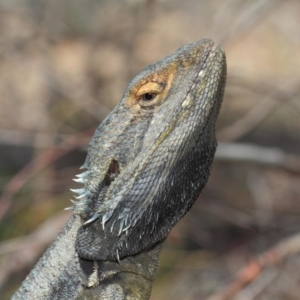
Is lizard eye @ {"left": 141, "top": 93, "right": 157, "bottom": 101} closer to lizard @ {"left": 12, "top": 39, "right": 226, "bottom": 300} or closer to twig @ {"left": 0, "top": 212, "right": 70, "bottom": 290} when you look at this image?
lizard @ {"left": 12, "top": 39, "right": 226, "bottom": 300}

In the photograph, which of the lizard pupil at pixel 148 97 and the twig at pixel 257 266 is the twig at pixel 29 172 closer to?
the twig at pixel 257 266

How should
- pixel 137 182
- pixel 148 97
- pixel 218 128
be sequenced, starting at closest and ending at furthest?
pixel 137 182, pixel 148 97, pixel 218 128

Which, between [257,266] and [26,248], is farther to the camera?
[26,248]

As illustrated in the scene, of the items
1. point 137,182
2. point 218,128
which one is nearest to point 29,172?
point 137,182

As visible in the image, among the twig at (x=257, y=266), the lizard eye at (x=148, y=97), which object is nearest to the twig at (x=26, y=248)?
the twig at (x=257, y=266)

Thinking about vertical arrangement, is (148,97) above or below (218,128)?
below

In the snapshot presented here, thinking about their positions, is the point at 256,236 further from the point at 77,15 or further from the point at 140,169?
the point at 77,15

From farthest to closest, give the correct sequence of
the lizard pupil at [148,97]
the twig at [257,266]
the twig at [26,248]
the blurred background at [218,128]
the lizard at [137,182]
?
the blurred background at [218,128] < the twig at [26,248] < the twig at [257,266] < the lizard pupil at [148,97] < the lizard at [137,182]

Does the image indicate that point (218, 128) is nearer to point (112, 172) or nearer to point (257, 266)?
point (257, 266)
